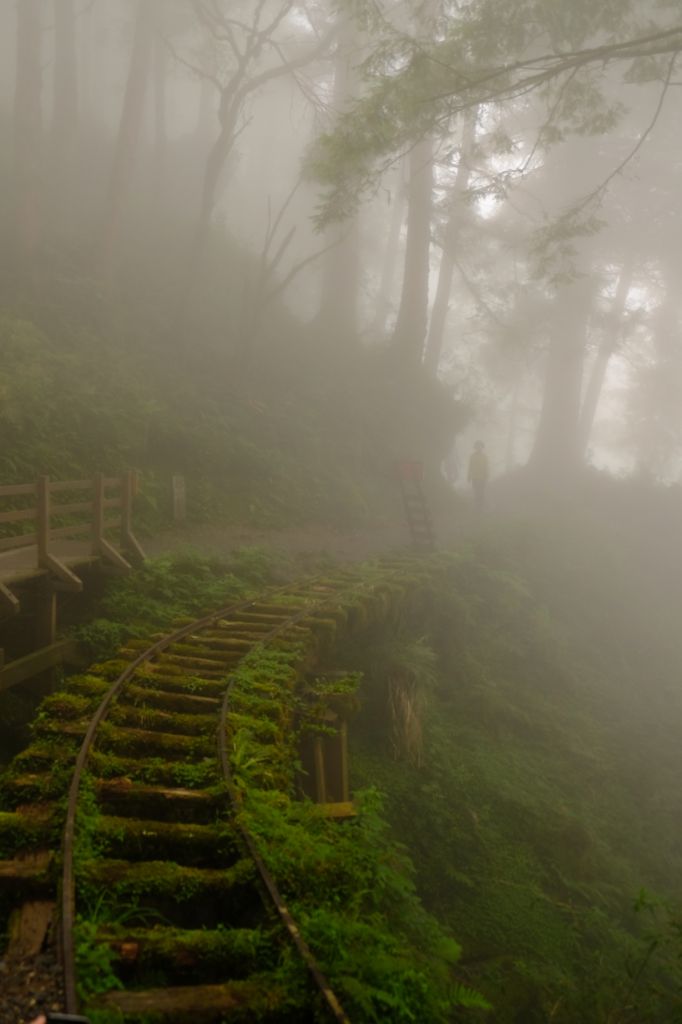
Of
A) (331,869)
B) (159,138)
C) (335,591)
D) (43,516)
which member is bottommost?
(331,869)

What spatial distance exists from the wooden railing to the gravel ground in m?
4.37

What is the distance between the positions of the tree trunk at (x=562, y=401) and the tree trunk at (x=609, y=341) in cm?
119

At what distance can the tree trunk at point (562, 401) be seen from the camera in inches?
1109

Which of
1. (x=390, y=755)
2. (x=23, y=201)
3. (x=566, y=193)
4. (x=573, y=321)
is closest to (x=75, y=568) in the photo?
(x=390, y=755)

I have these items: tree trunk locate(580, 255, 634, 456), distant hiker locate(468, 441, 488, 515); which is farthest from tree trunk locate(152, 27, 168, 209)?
tree trunk locate(580, 255, 634, 456)

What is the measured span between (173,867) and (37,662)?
13.8 feet

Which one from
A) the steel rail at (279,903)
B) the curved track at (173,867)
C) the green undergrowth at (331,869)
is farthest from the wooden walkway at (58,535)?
the steel rail at (279,903)

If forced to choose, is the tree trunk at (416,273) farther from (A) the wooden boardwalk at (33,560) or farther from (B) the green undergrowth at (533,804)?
(A) the wooden boardwalk at (33,560)

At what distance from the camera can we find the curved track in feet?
9.59

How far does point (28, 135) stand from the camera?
18.8 metres

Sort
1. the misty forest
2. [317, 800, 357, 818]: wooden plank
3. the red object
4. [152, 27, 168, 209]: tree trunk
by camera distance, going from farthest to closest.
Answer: [152, 27, 168, 209]: tree trunk
the red object
[317, 800, 357, 818]: wooden plank
the misty forest

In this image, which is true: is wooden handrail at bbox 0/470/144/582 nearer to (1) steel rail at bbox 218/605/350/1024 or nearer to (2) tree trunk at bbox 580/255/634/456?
(1) steel rail at bbox 218/605/350/1024

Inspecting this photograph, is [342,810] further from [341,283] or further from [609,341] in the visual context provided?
[609,341]

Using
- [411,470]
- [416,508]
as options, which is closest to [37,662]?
[416,508]
